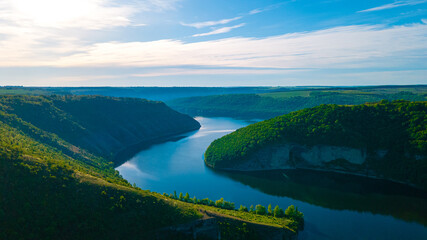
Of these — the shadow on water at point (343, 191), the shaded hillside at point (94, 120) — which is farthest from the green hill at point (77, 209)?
the shaded hillside at point (94, 120)

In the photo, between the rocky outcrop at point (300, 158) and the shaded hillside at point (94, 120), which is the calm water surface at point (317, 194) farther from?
the shaded hillside at point (94, 120)

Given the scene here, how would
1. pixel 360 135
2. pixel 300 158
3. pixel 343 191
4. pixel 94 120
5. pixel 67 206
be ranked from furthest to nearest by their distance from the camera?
pixel 94 120, pixel 300 158, pixel 360 135, pixel 343 191, pixel 67 206

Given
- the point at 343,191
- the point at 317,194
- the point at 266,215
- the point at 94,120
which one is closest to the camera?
the point at 266,215

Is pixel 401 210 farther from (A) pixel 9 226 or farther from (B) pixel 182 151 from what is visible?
(B) pixel 182 151

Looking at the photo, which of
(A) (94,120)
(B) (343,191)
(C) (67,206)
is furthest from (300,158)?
(A) (94,120)

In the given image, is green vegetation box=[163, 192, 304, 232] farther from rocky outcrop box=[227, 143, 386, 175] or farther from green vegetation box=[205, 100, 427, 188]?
green vegetation box=[205, 100, 427, 188]

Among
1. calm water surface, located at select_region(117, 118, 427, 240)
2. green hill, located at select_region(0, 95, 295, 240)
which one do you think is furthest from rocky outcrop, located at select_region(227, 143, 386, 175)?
green hill, located at select_region(0, 95, 295, 240)

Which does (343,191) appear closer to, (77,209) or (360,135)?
(360,135)
